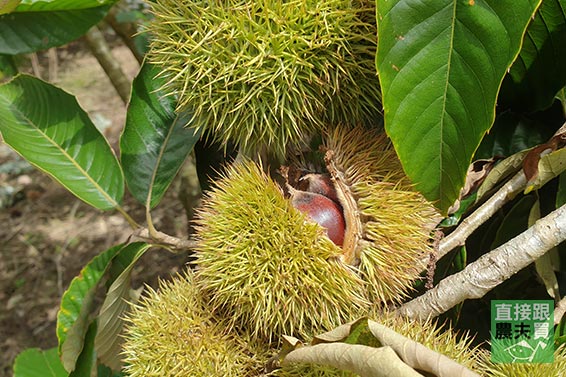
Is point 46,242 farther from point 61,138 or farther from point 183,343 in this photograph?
point 183,343

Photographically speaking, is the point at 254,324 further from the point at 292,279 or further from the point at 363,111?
the point at 363,111

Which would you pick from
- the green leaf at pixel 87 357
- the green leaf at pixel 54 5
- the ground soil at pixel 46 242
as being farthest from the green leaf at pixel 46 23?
the ground soil at pixel 46 242

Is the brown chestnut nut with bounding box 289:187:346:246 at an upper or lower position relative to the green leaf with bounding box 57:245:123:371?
upper

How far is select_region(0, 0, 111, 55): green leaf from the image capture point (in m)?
1.33

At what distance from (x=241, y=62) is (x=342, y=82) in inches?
5.3

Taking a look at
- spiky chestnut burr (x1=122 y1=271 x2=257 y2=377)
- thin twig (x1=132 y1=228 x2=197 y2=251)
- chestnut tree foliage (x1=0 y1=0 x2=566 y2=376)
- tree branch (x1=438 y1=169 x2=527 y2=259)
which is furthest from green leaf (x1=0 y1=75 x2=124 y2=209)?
tree branch (x1=438 y1=169 x2=527 y2=259)

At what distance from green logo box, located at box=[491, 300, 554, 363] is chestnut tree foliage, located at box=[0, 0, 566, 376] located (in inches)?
2.2

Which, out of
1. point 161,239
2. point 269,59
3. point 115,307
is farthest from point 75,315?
point 269,59

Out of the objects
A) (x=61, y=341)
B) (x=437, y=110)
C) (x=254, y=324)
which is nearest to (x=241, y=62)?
(x=437, y=110)

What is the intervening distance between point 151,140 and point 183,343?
0.49 m

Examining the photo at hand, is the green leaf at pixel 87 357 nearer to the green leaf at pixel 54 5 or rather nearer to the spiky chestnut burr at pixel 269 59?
the spiky chestnut burr at pixel 269 59

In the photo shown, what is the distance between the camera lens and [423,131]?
821mm

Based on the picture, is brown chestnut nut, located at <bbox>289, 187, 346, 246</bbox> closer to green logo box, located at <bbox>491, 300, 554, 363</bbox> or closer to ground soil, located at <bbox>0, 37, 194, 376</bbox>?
green logo box, located at <bbox>491, 300, 554, 363</bbox>

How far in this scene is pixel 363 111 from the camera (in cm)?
91
